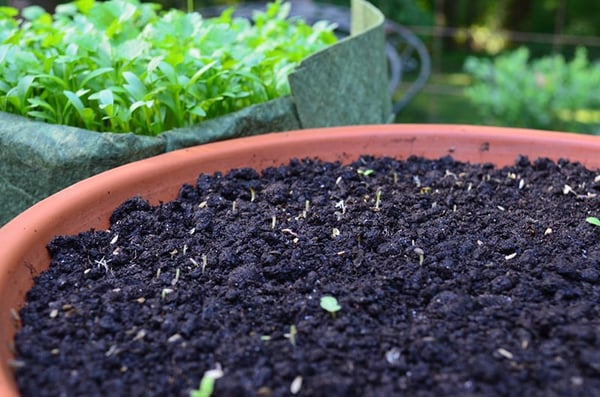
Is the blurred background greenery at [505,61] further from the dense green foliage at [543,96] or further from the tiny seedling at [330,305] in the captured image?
the tiny seedling at [330,305]

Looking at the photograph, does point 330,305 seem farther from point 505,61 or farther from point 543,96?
point 505,61

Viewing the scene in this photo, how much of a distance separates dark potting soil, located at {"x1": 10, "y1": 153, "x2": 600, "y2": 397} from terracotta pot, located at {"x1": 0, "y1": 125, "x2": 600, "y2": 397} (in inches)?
1.3

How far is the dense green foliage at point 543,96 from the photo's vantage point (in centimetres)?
392

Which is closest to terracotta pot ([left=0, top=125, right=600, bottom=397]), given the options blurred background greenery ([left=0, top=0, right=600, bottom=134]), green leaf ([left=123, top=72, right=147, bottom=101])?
green leaf ([left=123, top=72, right=147, bottom=101])

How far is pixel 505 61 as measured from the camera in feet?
14.2

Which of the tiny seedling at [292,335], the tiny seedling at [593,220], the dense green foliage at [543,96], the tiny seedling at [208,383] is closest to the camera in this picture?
the tiny seedling at [208,383]

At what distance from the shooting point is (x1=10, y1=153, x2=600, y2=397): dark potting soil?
80 cm

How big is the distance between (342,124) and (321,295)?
2.89 feet

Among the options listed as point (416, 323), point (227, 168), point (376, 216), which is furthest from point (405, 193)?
point (416, 323)

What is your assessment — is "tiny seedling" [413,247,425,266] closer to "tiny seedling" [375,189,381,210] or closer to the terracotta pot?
"tiny seedling" [375,189,381,210]

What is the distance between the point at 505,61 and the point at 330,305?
3759 millimetres

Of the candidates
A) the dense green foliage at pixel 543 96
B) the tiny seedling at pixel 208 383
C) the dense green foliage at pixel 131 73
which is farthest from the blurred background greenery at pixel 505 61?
the tiny seedling at pixel 208 383

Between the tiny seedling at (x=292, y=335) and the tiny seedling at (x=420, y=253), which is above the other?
the tiny seedling at (x=292, y=335)

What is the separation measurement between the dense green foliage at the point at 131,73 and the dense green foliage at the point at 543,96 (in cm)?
257
